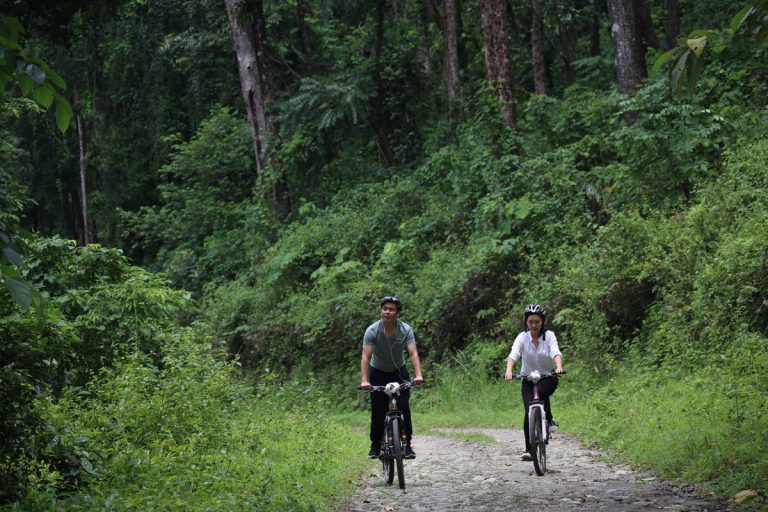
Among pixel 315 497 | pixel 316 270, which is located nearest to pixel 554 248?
pixel 316 270

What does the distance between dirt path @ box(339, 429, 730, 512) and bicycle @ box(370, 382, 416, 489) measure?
0.60ft

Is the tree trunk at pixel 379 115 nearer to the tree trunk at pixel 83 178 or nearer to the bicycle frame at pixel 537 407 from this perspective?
the tree trunk at pixel 83 178

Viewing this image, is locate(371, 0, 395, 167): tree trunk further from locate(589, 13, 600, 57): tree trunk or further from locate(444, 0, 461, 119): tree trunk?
locate(589, 13, 600, 57): tree trunk

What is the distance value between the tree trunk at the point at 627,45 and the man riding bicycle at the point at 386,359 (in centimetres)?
1231

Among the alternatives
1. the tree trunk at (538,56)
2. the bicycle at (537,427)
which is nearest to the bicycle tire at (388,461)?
the bicycle at (537,427)

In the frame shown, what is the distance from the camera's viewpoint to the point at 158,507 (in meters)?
7.09

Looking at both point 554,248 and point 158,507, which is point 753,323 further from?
point 158,507

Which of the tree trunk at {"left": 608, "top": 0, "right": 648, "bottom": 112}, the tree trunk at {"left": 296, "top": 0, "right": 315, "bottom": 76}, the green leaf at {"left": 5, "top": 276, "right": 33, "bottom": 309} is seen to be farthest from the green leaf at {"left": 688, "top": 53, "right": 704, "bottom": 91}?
the tree trunk at {"left": 296, "top": 0, "right": 315, "bottom": 76}

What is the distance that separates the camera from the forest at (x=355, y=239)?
809 cm

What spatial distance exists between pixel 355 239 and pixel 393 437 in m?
16.4

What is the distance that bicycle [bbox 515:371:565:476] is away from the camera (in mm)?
9727

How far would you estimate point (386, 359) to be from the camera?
396 inches

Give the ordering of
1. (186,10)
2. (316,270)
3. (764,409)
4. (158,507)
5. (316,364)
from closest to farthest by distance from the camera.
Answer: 1. (158,507)
2. (764,409)
3. (316,364)
4. (316,270)
5. (186,10)

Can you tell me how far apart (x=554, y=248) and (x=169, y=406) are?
11.1 m
